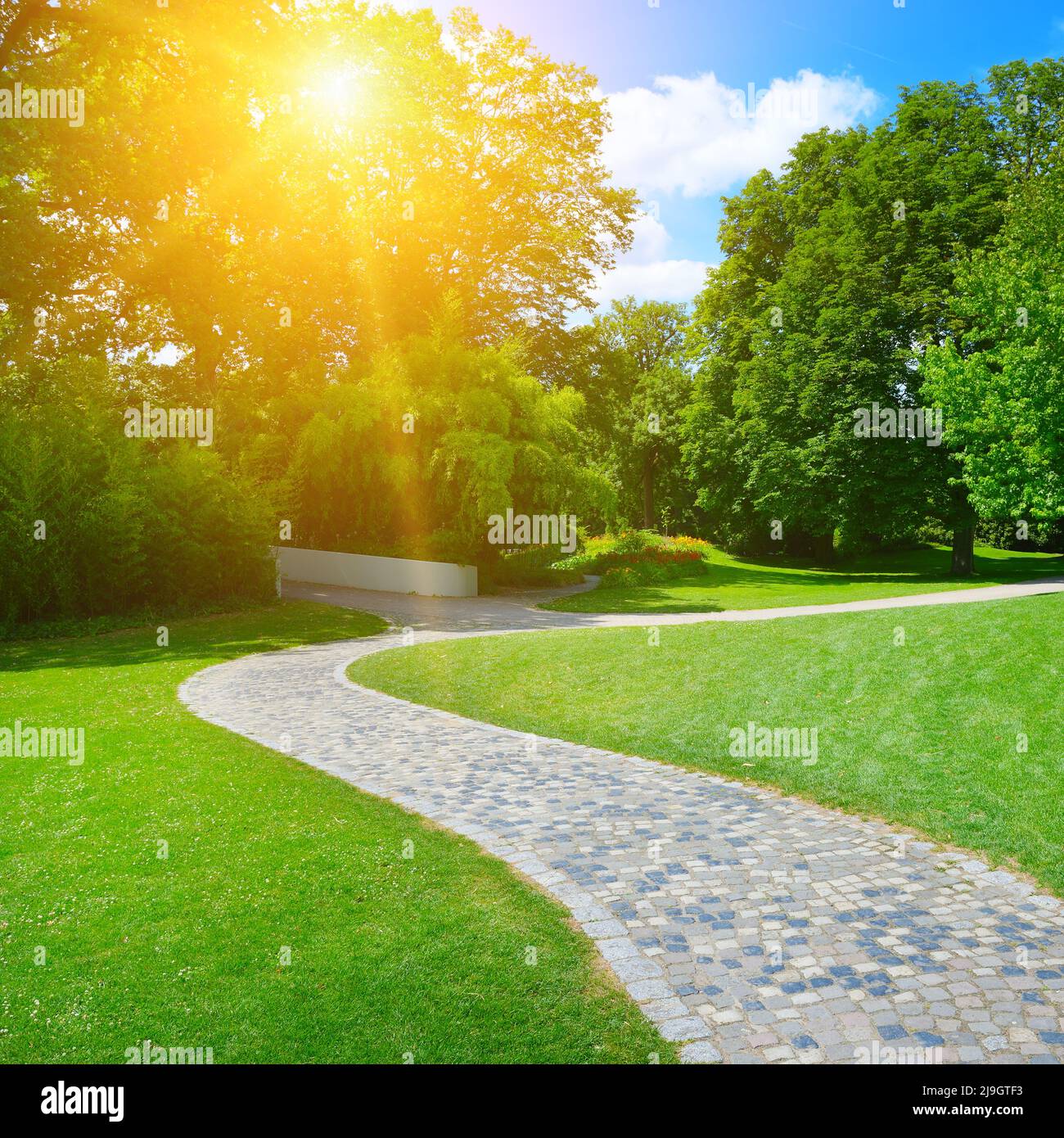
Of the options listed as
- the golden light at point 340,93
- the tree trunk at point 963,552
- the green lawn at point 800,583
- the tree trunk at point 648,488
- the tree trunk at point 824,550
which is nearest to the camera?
the green lawn at point 800,583

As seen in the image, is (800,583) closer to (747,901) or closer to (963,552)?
(963,552)

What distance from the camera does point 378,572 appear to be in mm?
26641

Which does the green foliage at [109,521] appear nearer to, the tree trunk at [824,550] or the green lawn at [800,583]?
the green lawn at [800,583]

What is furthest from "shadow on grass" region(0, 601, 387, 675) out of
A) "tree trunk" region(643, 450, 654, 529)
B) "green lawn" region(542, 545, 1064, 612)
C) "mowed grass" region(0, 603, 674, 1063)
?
"tree trunk" region(643, 450, 654, 529)

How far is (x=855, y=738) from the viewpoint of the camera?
9.28 meters

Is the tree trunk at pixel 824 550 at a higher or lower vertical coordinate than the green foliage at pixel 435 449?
lower

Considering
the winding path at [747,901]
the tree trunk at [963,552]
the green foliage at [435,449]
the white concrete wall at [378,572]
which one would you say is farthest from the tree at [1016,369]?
the winding path at [747,901]

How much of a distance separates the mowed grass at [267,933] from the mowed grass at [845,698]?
11.5 feet

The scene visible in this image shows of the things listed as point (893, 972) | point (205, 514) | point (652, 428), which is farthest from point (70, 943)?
point (652, 428)

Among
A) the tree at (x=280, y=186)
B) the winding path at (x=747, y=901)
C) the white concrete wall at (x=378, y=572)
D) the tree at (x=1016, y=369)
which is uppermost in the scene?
the tree at (x=280, y=186)

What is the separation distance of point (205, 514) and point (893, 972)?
1914 centimetres

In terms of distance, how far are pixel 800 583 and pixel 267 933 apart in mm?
25971

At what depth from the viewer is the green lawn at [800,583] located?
2230 centimetres

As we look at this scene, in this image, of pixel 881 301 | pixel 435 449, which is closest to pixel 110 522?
pixel 435 449
